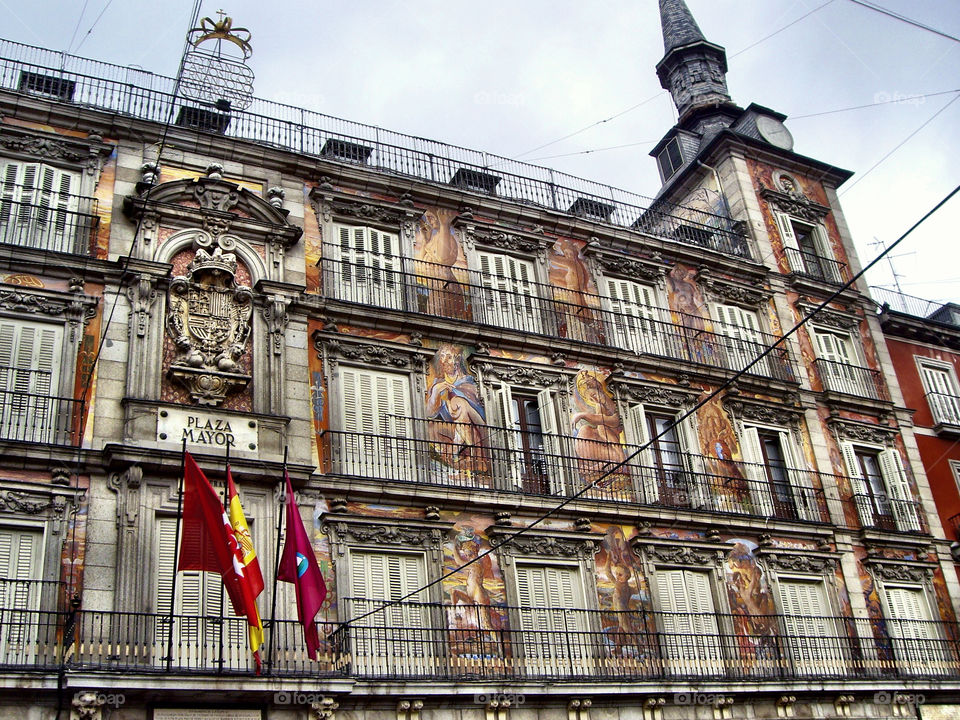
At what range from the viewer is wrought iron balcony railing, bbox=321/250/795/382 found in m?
22.0

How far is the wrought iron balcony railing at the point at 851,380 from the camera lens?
1088 inches

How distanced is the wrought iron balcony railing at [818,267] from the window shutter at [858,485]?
17.5 feet

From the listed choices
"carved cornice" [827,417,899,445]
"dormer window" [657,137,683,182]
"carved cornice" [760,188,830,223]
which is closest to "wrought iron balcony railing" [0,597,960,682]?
"carved cornice" [827,417,899,445]

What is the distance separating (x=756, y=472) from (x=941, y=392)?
28.3 ft

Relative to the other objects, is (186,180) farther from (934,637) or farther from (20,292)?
(934,637)

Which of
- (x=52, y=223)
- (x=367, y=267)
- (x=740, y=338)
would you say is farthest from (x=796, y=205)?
(x=52, y=223)

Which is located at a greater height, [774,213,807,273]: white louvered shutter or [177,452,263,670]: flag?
[774,213,807,273]: white louvered shutter

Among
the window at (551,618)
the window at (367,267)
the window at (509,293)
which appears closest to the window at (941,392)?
the window at (509,293)

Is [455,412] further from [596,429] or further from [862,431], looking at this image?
[862,431]

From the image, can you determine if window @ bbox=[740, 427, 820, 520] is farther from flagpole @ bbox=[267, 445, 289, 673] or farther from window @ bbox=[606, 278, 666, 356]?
flagpole @ bbox=[267, 445, 289, 673]

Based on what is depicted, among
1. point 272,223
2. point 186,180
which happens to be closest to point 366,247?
point 272,223

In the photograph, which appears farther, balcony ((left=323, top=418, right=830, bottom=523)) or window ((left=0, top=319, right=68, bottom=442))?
balcony ((left=323, top=418, right=830, bottom=523))

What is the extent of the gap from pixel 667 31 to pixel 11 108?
25496 mm

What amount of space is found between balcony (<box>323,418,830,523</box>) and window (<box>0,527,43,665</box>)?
205 inches
